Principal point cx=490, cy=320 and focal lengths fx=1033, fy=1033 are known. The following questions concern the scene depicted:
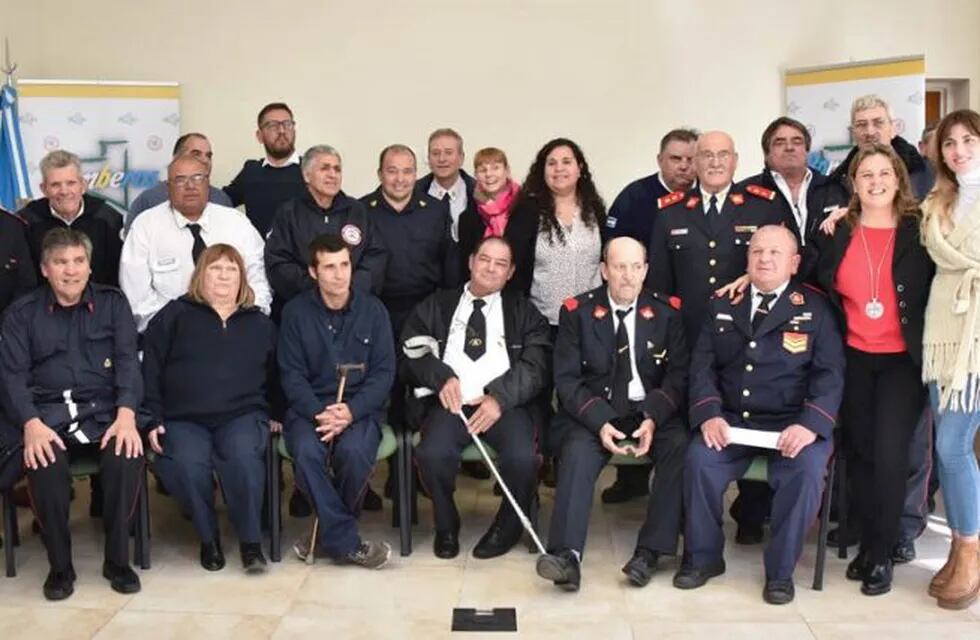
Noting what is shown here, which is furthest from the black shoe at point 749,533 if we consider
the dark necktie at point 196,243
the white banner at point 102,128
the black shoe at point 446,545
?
the white banner at point 102,128

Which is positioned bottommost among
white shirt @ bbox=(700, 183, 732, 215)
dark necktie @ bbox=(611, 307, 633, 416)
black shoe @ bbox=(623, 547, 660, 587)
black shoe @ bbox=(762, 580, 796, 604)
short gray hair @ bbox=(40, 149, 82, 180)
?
black shoe @ bbox=(762, 580, 796, 604)

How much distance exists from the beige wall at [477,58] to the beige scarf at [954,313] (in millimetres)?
3467

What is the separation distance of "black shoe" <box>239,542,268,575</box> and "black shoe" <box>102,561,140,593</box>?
363 mm

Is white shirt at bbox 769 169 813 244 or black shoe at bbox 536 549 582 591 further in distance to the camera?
white shirt at bbox 769 169 813 244

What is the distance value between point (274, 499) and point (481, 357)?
0.94 meters

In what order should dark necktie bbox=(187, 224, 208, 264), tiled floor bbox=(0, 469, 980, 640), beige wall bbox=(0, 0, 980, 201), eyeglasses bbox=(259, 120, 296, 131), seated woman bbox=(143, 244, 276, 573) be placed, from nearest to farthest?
tiled floor bbox=(0, 469, 980, 640)
seated woman bbox=(143, 244, 276, 573)
dark necktie bbox=(187, 224, 208, 264)
eyeglasses bbox=(259, 120, 296, 131)
beige wall bbox=(0, 0, 980, 201)

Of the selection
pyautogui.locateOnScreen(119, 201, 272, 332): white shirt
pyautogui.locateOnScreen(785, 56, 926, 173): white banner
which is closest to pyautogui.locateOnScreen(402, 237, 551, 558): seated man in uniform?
pyautogui.locateOnScreen(119, 201, 272, 332): white shirt

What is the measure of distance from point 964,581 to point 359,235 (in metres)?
2.56

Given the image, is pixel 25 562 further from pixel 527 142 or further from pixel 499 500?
pixel 527 142

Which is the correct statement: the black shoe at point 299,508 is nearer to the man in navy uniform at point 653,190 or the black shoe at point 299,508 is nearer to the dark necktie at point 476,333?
the dark necktie at point 476,333

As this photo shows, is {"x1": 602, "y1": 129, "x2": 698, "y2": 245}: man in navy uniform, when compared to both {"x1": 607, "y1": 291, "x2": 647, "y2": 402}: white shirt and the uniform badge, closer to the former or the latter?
{"x1": 607, "y1": 291, "x2": 647, "y2": 402}: white shirt

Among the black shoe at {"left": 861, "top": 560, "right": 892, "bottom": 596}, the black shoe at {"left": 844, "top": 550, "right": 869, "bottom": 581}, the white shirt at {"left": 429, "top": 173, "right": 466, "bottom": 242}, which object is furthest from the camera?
the white shirt at {"left": 429, "top": 173, "right": 466, "bottom": 242}

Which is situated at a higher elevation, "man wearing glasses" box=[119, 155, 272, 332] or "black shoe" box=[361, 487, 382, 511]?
"man wearing glasses" box=[119, 155, 272, 332]

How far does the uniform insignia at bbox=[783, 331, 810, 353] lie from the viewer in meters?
3.57
